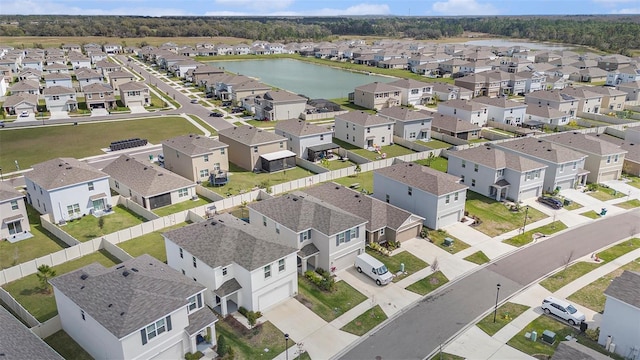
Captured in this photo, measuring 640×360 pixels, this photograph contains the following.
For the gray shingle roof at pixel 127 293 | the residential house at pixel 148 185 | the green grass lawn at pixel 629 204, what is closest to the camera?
the gray shingle roof at pixel 127 293

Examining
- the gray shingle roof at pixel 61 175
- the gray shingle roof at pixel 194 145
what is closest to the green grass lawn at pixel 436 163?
the gray shingle roof at pixel 194 145

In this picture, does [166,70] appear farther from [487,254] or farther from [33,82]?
[487,254]

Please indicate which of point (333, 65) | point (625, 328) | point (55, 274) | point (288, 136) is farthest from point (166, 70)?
point (625, 328)

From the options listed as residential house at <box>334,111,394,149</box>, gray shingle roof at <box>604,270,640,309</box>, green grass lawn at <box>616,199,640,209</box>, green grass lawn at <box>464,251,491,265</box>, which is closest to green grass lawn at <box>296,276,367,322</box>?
green grass lawn at <box>464,251,491,265</box>

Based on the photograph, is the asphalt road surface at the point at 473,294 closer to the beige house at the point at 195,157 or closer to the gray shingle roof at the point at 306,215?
the gray shingle roof at the point at 306,215

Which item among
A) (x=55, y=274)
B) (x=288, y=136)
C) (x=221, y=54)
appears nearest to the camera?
(x=55, y=274)

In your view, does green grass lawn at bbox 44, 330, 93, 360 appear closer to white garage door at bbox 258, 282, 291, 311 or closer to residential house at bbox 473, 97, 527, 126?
white garage door at bbox 258, 282, 291, 311

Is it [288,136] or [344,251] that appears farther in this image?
[288,136]
